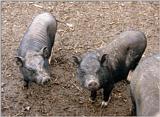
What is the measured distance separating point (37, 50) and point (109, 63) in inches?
45.1

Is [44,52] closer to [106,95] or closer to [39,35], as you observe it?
[39,35]

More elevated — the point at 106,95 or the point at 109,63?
the point at 109,63

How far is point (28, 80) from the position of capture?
6.49 m

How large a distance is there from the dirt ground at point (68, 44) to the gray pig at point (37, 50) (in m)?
0.35

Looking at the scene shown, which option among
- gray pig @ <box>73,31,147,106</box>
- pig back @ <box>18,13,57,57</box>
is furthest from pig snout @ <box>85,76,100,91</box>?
pig back @ <box>18,13,57,57</box>

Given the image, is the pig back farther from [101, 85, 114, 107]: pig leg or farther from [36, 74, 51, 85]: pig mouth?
[101, 85, 114, 107]: pig leg

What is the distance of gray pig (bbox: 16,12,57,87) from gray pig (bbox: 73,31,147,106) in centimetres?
58

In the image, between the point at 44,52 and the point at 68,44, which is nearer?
the point at 44,52

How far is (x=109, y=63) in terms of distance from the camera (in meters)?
6.31

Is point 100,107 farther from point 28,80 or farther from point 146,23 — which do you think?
point 146,23

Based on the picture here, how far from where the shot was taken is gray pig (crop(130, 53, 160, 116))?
4.98m

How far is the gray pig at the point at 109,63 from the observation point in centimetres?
588

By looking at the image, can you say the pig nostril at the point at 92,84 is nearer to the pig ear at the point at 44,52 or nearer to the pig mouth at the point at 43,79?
the pig mouth at the point at 43,79

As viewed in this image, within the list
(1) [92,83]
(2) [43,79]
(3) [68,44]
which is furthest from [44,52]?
(3) [68,44]
